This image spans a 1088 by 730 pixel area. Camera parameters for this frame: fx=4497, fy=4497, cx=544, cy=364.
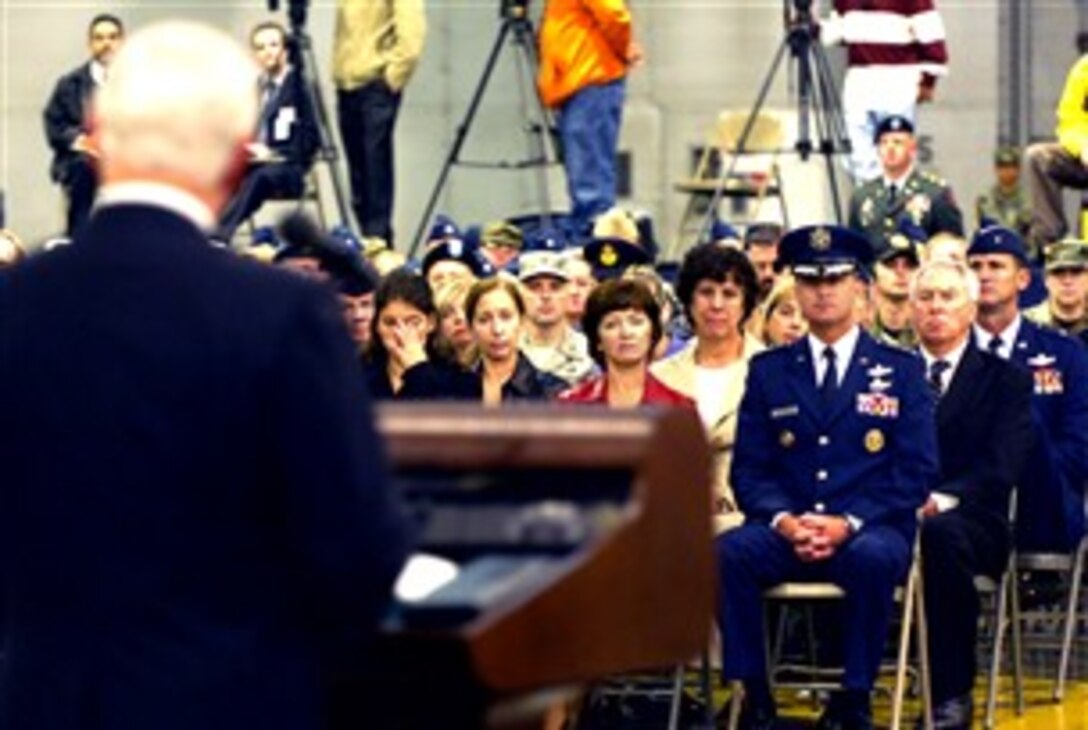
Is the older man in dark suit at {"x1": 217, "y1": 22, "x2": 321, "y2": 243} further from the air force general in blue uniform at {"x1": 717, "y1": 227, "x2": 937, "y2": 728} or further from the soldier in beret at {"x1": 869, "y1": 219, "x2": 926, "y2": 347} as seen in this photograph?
the air force general in blue uniform at {"x1": 717, "y1": 227, "x2": 937, "y2": 728}

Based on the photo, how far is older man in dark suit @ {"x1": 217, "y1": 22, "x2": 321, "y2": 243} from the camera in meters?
22.1

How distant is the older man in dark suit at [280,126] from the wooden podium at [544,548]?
14.9 metres

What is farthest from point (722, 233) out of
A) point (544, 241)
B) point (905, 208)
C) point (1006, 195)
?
point (1006, 195)

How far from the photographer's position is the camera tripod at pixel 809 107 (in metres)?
22.1

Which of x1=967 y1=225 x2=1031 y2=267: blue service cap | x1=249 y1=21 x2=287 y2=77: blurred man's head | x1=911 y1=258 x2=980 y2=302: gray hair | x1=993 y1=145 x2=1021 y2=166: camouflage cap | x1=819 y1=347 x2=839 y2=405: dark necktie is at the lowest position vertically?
x1=993 y1=145 x2=1021 y2=166: camouflage cap

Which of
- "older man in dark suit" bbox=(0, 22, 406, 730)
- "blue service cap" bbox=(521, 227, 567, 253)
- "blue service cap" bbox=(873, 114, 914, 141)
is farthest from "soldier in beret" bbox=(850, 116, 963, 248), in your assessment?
"older man in dark suit" bbox=(0, 22, 406, 730)

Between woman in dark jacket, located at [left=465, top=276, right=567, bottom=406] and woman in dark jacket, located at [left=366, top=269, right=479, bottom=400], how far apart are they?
9cm

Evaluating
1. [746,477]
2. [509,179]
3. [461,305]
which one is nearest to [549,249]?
[461,305]

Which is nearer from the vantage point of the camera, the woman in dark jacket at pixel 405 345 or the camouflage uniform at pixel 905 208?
the woman in dark jacket at pixel 405 345

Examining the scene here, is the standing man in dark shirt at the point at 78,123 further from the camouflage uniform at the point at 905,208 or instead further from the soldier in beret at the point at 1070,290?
the soldier in beret at the point at 1070,290

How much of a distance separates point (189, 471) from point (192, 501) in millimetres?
45

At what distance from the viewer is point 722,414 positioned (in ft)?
48.4

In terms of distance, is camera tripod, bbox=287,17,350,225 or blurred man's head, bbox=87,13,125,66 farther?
camera tripod, bbox=287,17,350,225

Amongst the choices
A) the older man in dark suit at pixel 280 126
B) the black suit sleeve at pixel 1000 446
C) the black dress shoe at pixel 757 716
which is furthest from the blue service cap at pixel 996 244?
the older man in dark suit at pixel 280 126
